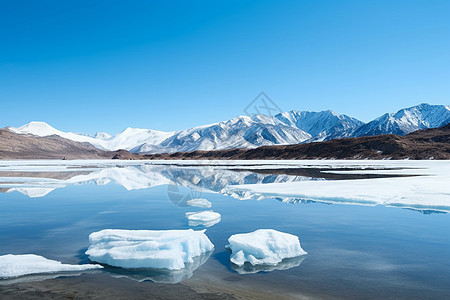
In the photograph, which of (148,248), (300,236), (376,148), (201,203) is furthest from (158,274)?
(376,148)

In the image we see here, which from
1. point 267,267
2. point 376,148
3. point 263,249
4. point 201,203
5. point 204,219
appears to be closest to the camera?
point 267,267

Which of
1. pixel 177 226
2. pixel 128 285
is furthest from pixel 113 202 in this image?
pixel 128 285

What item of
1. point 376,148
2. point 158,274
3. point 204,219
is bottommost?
point 158,274

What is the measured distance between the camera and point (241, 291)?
5.64 m

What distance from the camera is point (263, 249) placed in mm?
7520

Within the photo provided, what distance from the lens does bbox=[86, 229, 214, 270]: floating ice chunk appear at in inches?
275

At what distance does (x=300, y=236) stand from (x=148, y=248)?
464 cm

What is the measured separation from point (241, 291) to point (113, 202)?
13.0m

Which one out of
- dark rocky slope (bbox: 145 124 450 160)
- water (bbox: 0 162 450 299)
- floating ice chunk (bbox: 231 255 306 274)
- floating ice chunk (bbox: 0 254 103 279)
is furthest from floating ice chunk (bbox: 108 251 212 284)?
dark rocky slope (bbox: 145 124 450 160)

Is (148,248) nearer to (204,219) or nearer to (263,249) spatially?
(263,249)

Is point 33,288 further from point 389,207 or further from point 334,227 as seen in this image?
point 389,207

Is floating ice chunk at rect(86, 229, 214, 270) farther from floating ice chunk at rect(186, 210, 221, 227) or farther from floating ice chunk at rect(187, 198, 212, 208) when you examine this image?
floating ice chunk at rect(187, 198, 212, 208)

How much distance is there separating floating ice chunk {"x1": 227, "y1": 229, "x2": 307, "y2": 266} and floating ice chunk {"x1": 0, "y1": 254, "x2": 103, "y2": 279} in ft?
10.6

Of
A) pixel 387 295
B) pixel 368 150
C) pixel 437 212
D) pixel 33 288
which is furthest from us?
pixel 368 150
